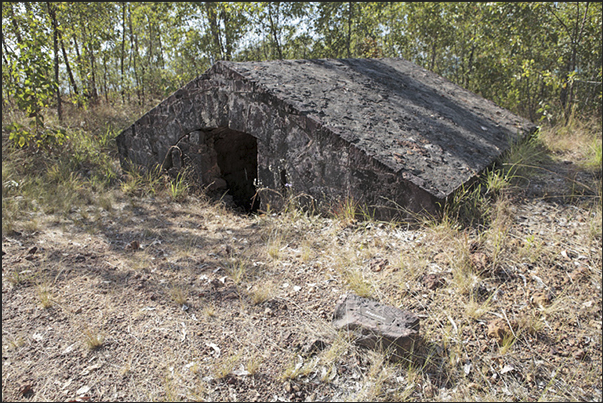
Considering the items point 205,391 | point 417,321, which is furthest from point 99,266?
point 417,321

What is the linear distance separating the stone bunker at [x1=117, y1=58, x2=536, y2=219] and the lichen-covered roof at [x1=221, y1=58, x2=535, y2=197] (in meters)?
0.02

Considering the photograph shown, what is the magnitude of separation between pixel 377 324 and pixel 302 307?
59cm

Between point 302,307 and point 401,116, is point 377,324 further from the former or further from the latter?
point 401,116

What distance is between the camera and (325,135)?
3.84 metres

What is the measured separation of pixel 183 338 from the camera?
2369mm

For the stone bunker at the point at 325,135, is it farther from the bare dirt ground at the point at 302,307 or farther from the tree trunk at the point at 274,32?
the tree trunk at the point at 274,32

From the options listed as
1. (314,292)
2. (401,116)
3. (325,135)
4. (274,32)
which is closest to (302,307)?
(314,292)

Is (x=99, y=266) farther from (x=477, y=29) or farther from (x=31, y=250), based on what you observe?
(x=477, y=29)

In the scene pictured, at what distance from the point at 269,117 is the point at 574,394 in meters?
3.39

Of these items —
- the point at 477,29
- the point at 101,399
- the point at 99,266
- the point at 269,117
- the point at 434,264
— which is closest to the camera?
the point at 101,399

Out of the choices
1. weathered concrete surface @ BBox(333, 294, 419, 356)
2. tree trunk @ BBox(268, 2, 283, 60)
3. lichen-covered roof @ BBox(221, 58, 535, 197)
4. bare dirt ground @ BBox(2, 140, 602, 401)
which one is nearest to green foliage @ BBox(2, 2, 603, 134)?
tree trunk @ BBox(268, 2, 283, 60)

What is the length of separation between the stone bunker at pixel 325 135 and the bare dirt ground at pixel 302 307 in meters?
0.40

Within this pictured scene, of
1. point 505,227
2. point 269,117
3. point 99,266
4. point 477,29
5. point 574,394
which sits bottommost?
point 574,394

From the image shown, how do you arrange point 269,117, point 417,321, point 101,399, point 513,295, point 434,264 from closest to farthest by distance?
point 101,399 < point 417,321 < point 513,295 < point 434,264 < point 269,117
